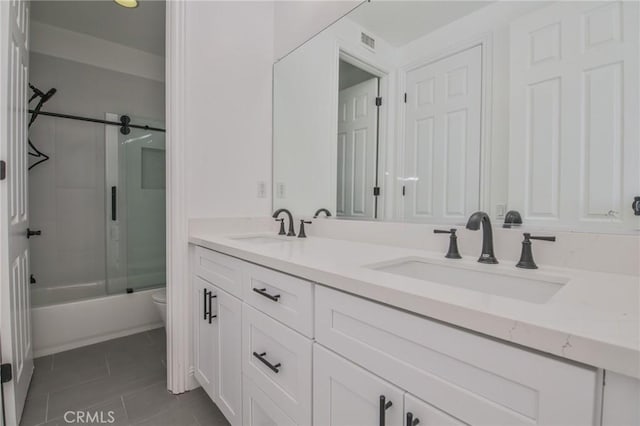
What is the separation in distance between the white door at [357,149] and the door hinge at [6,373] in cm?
161

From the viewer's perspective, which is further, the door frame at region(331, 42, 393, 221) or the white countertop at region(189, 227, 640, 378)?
the door frame at region(331, 42, 393, 221)

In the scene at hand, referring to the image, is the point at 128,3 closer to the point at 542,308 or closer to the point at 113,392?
the point at 113,392

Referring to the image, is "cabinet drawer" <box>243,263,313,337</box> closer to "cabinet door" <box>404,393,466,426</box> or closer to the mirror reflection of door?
"cabinet door" <box>404,393,466,426</box>

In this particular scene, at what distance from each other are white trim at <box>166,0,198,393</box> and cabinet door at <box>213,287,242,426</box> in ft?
1.16

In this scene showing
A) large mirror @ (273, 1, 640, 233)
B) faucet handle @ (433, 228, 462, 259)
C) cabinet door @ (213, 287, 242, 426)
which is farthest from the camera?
cabinet door @ (213, 287, 242, 426)

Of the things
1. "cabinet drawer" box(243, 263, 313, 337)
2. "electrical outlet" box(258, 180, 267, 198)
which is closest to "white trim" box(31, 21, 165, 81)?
"electrical outlet" box(258, 180, 267, 198)

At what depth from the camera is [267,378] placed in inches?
39.1

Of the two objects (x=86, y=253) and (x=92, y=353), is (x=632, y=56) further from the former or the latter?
(x=86, y=253)

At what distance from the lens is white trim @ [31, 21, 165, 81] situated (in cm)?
236

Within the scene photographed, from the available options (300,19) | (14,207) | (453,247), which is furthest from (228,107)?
(453,247)

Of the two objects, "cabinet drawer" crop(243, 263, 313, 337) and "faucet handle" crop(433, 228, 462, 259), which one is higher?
"faucet handle" crop(433, 228, 462, 259)

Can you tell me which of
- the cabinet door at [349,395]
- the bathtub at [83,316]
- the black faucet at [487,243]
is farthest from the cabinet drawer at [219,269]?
the bathtub at [83,316]

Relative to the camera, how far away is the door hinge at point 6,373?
1.20 metres

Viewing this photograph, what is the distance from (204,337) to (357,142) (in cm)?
128
